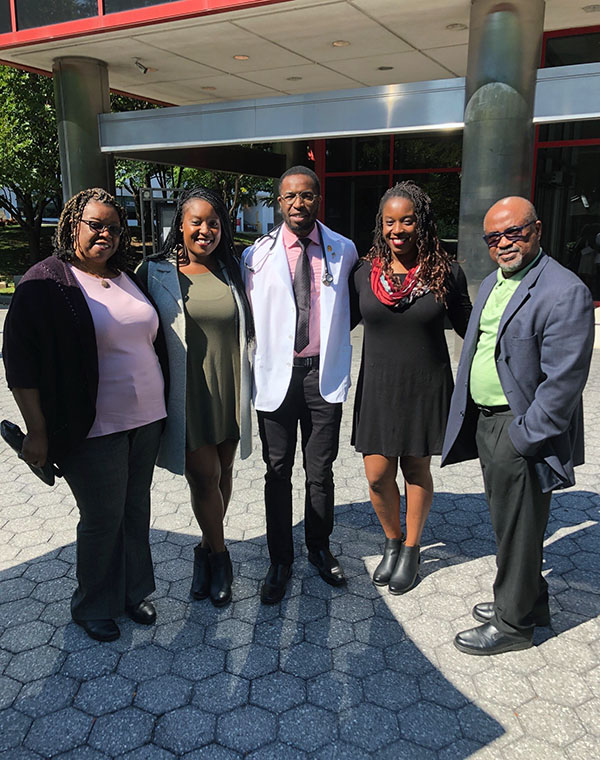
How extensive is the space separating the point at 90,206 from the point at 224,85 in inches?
424

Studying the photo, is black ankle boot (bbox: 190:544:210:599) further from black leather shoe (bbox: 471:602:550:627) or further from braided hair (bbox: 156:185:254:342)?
black leather shoe (bbox: 471:602:550:627)

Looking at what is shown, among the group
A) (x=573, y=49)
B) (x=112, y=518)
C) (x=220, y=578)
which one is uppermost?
(x=573, y=49)

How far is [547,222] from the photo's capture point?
1162 centimetres

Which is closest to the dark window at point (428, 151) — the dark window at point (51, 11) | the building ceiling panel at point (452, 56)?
the building ceiling panel at point (452, 56)

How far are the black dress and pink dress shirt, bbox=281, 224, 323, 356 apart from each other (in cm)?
20

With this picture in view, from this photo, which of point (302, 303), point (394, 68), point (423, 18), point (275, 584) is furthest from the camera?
point (394, 68)

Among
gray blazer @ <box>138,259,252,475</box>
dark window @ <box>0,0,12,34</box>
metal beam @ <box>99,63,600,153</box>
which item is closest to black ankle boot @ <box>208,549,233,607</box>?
gray blazer @ <box>138,259,252,475</box>

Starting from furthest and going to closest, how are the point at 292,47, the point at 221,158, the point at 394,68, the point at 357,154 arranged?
the point at 357,154
the point at 221,158
the point at 394,68
the point at 292,47

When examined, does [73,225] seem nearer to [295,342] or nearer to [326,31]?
[295,342]

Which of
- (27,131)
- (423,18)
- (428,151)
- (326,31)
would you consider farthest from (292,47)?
(27,131)

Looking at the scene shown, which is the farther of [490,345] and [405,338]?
[405,338]

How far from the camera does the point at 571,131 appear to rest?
11.1m

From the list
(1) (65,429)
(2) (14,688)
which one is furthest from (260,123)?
(2) (14,688)

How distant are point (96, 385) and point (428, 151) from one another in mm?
12524
